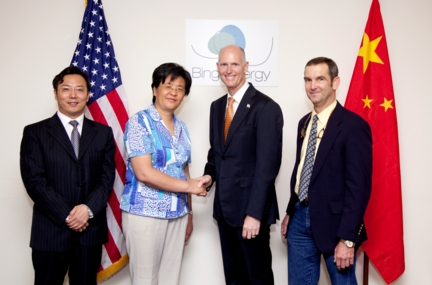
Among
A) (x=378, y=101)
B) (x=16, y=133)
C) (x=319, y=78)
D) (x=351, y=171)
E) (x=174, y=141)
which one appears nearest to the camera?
(x=351, y=171)

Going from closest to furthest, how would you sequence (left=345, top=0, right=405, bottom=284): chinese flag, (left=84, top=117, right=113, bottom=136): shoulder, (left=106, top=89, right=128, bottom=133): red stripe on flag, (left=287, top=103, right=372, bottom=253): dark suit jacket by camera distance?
(left=287, top=103, right=372, bottom=253): dark suit jacket
(left=84, top=117, right=113, bottom=136): shoulder
(left=345, top=0, right=405, bottom=284): chinese flag
(left=106, top=89, right=128, bottom=133): red stripe on flag

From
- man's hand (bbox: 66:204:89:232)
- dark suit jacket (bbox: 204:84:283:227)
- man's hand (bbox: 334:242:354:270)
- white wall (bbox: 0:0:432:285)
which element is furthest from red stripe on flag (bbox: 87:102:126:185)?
man's hand (bbox: 334:242:354:270)

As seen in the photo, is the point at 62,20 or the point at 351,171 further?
the point at 62,20

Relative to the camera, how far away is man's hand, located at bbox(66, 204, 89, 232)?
1870 millimetres

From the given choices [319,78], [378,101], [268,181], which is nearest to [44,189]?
[268,181]

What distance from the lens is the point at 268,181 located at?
1.82m

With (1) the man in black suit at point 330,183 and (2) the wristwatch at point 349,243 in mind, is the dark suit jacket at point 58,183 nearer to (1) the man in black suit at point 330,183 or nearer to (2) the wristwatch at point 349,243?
(1) the man in black suit at point 330,183

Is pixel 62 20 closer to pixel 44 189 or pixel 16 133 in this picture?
pixel 16 133

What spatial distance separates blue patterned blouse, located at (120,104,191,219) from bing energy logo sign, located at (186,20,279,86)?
2.60ft

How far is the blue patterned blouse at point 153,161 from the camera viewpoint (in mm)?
1890

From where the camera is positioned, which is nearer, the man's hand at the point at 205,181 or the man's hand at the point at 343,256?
the man's hand at the point at 343,256

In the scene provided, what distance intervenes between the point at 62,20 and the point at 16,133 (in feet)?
3.04

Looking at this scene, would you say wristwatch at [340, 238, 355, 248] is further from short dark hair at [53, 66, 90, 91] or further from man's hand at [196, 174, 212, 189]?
short dark hair at [53, 66, 90, 91]

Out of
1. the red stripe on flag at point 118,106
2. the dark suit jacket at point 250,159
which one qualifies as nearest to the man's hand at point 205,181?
the dark suit jacket at point 250,159
